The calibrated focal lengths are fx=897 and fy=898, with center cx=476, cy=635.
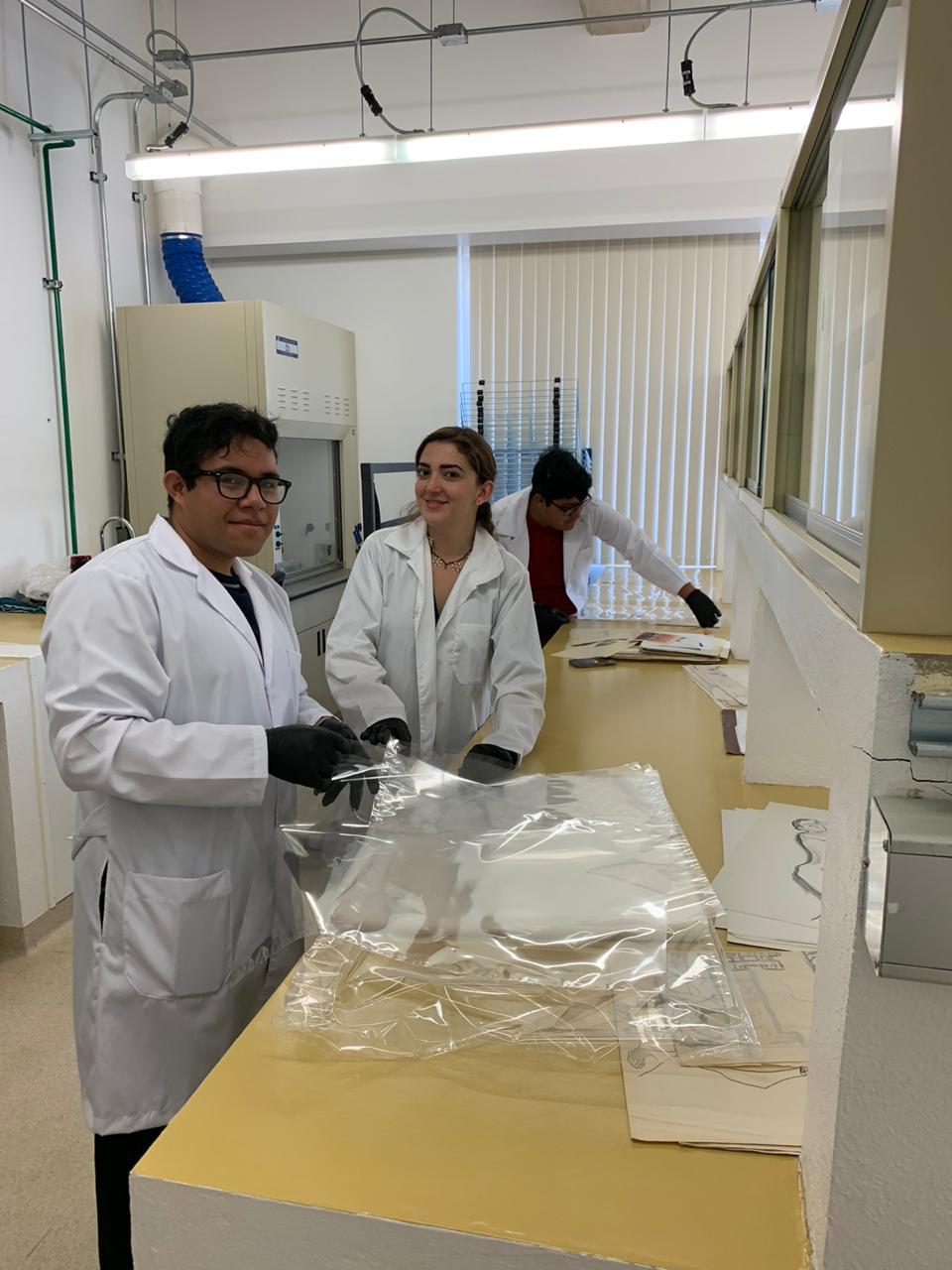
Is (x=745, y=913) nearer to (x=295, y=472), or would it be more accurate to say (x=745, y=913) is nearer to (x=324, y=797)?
(x=324, y=797)

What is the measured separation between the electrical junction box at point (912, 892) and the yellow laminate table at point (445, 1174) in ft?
1.05

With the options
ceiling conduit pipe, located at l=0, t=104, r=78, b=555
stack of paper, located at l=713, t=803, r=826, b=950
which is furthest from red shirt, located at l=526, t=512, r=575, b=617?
stack of paper, located at l=713, t=803, r=826, b=950

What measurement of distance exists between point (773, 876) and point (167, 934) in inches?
35.6

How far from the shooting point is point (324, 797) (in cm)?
139

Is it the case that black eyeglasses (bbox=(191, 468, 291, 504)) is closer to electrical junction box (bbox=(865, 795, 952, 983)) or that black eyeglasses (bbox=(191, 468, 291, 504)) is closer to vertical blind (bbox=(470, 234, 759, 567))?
electrical junction box (bbox=(865, 795, 952, 983))

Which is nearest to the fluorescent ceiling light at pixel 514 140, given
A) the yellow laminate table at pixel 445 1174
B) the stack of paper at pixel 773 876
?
the stack of paper at pixel 773 876

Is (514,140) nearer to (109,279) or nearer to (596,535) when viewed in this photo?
(596,535)

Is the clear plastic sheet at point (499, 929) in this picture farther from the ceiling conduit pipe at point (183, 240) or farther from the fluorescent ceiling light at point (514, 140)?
the ceiling conduit pipe at point (183, 240)

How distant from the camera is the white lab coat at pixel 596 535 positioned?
3445 mm

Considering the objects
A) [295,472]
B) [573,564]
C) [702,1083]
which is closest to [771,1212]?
[702,1083]

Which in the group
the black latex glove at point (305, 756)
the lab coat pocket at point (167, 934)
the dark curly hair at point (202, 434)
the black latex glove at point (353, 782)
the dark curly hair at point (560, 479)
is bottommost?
the lab coat pocket at point (167, 934)

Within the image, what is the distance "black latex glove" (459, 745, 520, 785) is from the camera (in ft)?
5.41

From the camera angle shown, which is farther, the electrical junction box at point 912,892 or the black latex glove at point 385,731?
the black latex glove at point 385,731

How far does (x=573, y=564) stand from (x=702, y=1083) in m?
2.90
